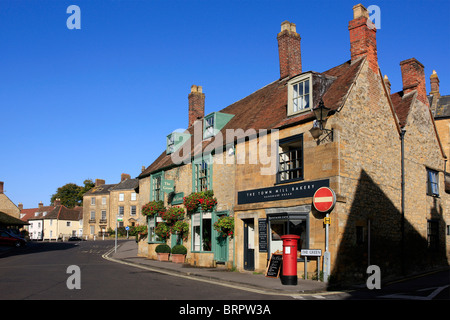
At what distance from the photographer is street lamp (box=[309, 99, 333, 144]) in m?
14.0

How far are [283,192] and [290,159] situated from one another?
1399 mm

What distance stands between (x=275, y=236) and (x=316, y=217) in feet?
8.40

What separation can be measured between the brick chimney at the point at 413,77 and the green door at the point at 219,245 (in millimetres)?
10693

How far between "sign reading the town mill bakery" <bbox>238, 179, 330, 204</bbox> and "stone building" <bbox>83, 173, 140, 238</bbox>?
57001mm

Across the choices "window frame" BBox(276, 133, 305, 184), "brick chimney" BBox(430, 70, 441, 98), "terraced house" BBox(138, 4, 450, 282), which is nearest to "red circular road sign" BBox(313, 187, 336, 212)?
"terraced house" BBox(138, 4, 450, 282)

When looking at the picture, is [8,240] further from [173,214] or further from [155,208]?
[173,214]

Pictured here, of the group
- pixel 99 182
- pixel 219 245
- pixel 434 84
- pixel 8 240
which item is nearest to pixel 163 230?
pixel 219 245

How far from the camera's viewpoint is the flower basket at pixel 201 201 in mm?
19922

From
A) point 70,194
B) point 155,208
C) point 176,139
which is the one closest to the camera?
point 155,208

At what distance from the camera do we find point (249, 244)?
698 inches

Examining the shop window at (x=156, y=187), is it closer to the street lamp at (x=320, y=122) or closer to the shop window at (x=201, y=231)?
the shop window at (x=201, y=231)

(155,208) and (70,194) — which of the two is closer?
(155,208)

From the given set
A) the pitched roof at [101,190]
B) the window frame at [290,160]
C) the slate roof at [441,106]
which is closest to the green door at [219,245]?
the window frame at [290,160]
